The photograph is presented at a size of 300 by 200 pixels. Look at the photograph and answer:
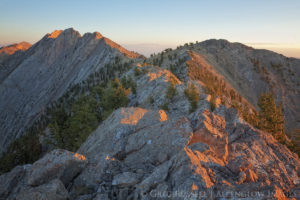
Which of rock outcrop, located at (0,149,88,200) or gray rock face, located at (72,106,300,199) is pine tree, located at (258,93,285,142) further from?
rock outcrop, located at (0,149,88,200)

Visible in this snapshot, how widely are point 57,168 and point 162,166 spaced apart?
592cm

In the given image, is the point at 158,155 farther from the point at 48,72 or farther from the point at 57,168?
the point at 48,72

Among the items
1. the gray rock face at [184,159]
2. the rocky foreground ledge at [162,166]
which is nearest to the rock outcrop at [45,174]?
the rocky foreground ledge at [162,166]

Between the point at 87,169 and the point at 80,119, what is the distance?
16801mm

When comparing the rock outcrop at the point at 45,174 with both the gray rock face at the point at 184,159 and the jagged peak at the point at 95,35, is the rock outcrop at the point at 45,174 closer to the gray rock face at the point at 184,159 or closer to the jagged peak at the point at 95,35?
the gray rock face at the point at 184,159

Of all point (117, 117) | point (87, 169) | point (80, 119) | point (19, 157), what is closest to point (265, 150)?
point (117, 117)

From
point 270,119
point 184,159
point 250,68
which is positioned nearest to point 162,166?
point 184,159

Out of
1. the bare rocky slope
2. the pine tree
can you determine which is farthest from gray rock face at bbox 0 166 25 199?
Result: the bare rocky slope

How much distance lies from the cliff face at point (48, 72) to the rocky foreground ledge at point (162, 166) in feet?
186

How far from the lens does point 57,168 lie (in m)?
10.7

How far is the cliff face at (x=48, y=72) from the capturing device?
249ft

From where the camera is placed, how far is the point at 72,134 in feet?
88.1

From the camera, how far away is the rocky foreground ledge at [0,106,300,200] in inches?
312

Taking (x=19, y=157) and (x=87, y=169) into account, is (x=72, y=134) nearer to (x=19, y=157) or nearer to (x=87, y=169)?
(x=19, y=157)
